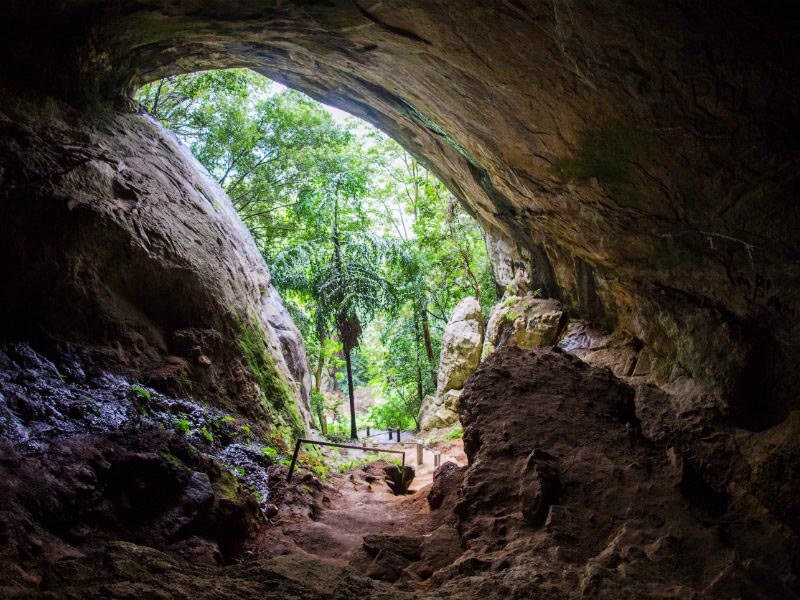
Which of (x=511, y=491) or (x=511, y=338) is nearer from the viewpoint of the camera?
(x=511, y=491)

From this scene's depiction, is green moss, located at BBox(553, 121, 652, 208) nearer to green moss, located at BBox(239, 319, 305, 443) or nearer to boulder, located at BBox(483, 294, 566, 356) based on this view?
boulder, located at BBox(483, 294, 566, 356)

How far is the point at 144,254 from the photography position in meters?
7.42

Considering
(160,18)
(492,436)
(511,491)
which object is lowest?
(511,491)

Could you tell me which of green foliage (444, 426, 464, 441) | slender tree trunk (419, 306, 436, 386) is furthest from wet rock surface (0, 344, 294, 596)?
slender tree trunk (419, 306, 436, 386)

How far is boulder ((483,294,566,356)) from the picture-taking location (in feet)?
39.0

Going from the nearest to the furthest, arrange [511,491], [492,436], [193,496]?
[193,496] → [511,491] → [492,436]

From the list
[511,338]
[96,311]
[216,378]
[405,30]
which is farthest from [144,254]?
[511,338]

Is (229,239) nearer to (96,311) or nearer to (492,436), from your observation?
(96,311)

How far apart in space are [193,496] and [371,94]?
7679 millimetres

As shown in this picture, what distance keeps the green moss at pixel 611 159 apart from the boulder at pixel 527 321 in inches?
197

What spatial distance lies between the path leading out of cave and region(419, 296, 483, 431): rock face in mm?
7993

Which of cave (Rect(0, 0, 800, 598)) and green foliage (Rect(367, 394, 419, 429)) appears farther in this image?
green foliage (Rect(367, 394, 419, 429))

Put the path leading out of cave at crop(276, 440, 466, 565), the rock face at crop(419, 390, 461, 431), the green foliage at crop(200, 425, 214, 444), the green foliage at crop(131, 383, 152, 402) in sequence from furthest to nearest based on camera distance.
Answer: the rock face at crop(419, 390, 461, 431), the green foliage at crop(200, 425, 214, 444), the green foliage at crop(131, 383, 152, 402), the path leading out of cave at crop(276, 440, 466, 565)

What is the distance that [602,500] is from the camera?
4574mm
